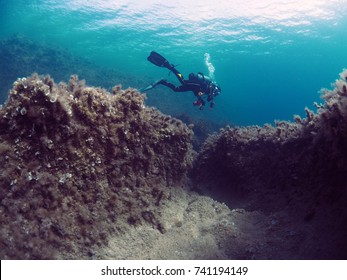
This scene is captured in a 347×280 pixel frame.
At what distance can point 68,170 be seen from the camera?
3.94 meters

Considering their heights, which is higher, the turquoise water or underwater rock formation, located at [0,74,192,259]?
the turquoise water

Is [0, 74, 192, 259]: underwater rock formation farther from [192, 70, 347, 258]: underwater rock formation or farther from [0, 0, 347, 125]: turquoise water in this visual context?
[0, 0, 347, 125]: turquoise water

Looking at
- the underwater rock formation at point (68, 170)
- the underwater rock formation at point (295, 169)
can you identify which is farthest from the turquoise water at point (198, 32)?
the underwater rock formation at point (68, 170)

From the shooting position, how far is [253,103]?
3494 inches

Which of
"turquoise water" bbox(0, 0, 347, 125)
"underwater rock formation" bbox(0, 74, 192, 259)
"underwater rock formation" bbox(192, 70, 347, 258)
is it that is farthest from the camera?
"turquoise water" bbox(0, 0, 347, 125)

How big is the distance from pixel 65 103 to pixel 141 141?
70.6 inches

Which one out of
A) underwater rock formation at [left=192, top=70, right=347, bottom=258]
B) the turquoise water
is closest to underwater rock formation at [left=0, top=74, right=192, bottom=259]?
underwater rock formation at [left=192, top=70, right=347, bottom=258]

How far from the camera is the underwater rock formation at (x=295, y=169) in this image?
12.2 feet

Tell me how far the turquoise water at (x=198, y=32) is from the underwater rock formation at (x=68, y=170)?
21.8 metres

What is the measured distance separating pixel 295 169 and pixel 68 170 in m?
4.18

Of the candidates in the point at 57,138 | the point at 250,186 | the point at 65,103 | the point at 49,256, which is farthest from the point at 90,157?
the point at 250,186

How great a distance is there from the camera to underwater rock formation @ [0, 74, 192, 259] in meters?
Result: 3.44

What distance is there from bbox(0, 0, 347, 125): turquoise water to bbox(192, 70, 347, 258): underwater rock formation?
1976cm

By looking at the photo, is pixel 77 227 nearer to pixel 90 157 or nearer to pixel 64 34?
pixel 90 157
